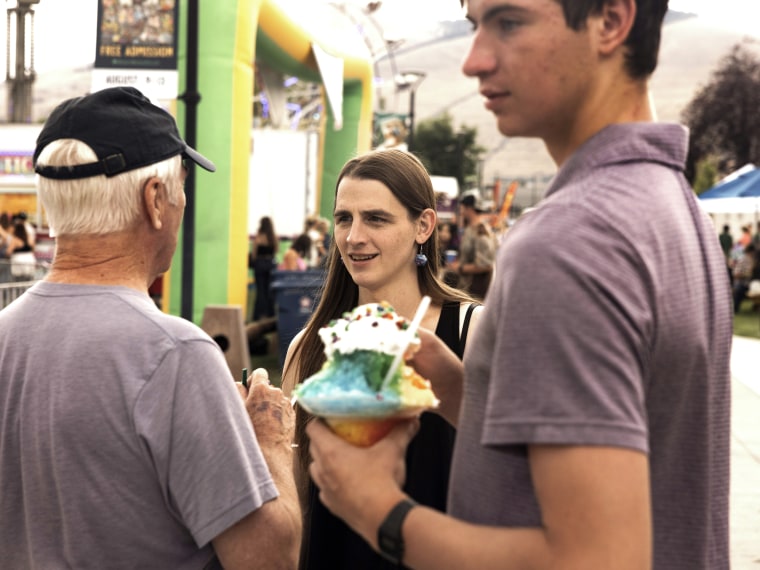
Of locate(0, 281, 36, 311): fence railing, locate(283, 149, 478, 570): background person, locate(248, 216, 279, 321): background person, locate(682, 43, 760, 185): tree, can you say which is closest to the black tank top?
locate(283, 149, 478, 570): background person

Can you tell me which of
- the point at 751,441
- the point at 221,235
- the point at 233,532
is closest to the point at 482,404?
the point at 233,532

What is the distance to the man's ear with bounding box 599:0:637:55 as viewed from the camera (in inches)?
55.5

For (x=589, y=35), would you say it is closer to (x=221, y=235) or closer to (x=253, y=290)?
(x=221, y=235)

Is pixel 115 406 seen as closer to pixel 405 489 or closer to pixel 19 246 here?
pixel 405 489

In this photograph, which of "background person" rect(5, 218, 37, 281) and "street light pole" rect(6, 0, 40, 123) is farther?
"street light pole" rect(6, 0, 40, 123)

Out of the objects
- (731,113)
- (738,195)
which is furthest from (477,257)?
(731,113)

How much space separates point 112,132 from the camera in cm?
212

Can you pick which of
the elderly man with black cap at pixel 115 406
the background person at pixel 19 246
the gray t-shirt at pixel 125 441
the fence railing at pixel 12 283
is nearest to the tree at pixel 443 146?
the background person at pixel 19 246

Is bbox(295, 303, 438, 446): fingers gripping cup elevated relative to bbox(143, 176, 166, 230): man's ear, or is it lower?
lower

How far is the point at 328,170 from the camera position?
58.8 feet

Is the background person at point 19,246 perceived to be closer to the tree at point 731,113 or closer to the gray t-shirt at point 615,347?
the gray t-shirt at point 615,347

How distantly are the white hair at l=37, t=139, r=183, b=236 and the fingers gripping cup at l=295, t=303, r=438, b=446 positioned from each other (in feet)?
2.41

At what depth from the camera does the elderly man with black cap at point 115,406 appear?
6.50ft

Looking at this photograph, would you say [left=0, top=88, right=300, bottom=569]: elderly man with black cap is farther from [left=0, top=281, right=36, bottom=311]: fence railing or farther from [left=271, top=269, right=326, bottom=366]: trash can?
[left=271, top=269, right=326, bottom=366]: trash can
